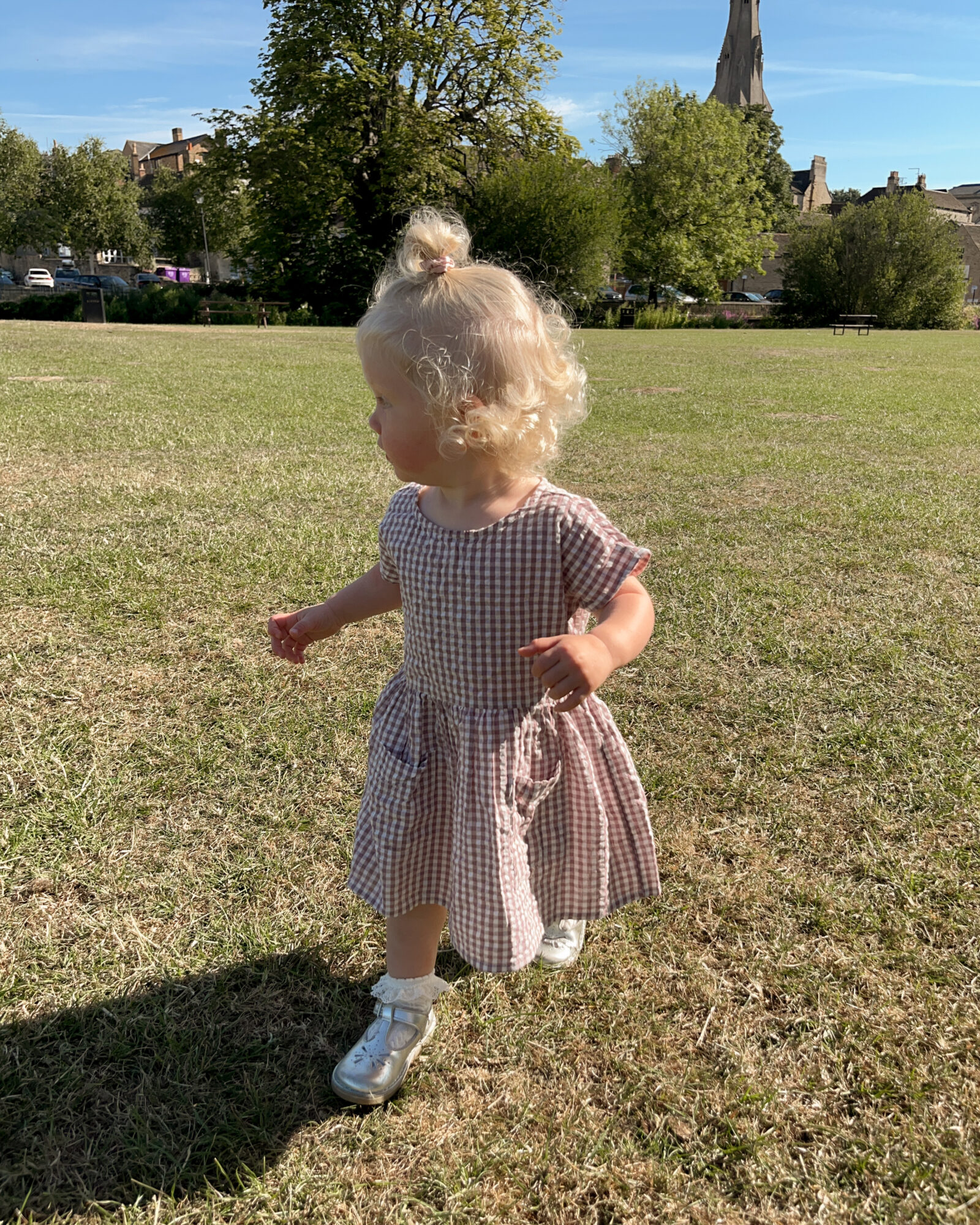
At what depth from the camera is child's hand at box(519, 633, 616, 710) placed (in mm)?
1402

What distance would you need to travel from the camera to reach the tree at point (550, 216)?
108 feet

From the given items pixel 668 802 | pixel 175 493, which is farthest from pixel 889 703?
pixel 175 493

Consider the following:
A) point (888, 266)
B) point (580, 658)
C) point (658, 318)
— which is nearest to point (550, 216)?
point (658, 318)

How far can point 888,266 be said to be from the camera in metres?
41.3

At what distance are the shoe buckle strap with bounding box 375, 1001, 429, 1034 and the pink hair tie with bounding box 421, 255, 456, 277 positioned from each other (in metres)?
1.37

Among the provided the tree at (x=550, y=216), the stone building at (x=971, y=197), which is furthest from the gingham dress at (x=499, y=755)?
the stone building at (x=971, y=197)

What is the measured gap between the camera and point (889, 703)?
314 cm

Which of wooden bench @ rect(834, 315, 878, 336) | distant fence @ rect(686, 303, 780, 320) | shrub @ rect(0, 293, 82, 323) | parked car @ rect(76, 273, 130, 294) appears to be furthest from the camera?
parked car @ rect(76, 273, 130, 294)

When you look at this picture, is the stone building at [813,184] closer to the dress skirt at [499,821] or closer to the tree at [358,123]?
the tree at [358,123]

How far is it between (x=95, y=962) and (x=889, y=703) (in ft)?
8.56

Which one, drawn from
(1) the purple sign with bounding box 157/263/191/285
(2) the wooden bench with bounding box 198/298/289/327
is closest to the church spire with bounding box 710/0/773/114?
(1) the purple sign with bounding box 157/263/191/285

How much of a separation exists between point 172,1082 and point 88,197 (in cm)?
5505

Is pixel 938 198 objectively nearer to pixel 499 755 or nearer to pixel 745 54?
pixel 745 54

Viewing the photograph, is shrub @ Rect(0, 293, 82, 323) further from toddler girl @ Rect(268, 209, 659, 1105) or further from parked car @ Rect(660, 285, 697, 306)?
toddler girl @ Rect(268, 209, 659, 1105)
